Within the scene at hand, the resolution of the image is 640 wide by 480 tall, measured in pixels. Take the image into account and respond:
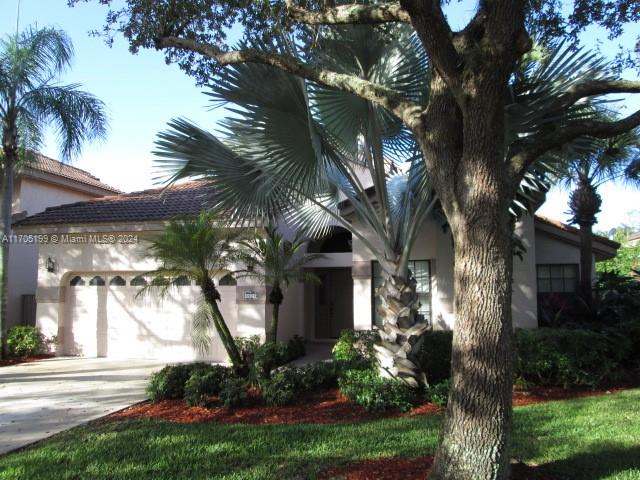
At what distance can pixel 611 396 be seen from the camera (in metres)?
8.16

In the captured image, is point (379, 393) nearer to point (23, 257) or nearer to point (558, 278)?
point (558, 278)

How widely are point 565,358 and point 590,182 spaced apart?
6.20 meters

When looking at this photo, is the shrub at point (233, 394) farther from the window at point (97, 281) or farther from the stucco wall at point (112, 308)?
the window at point (97, 281)

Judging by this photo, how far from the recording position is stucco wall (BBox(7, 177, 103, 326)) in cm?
1579

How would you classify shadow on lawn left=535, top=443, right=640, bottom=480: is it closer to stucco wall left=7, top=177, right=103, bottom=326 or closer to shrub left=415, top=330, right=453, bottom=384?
shrub left=415, top=330, right=453, bottom=384

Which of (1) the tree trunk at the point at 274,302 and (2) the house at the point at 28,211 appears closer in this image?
(1) the tree trunk at the point at 274,302

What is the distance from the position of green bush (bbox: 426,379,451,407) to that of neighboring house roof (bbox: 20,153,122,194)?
12899 millimetres

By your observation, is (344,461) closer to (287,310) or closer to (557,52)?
(557,52)

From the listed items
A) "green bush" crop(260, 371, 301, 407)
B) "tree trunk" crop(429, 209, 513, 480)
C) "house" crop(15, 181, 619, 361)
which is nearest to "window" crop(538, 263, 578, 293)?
"house" crop(15, 181, 619, 361)

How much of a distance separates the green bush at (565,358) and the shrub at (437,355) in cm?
117

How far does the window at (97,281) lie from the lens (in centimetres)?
1373

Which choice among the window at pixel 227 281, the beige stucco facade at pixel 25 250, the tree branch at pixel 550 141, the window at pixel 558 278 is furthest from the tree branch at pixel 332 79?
the beige stucco facade at pixel 25 250

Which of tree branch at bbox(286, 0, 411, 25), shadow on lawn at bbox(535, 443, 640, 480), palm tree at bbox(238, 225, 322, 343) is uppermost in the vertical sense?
tree branch at bbox(286, 0, 411, 25)

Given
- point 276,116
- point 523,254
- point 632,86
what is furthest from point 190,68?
point 523,254
